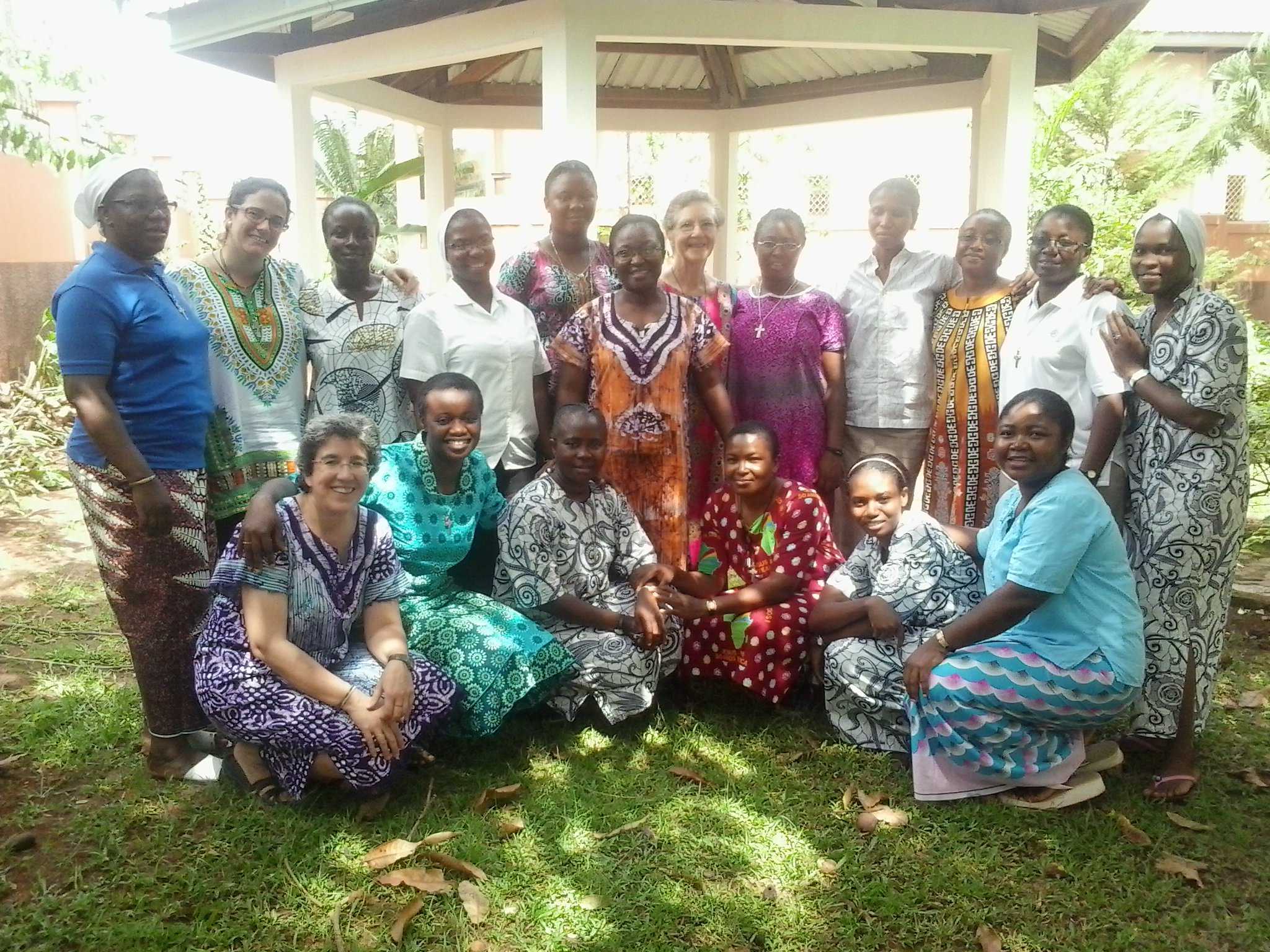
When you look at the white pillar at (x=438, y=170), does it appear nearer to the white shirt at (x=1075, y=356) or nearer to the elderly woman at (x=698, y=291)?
the elderly woman at (x=698, y=291)

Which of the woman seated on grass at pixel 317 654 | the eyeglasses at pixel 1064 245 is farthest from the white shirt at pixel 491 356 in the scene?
the eyeglasses at pixel 1064 245

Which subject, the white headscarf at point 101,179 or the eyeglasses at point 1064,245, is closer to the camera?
the white headscarf at point 101,179

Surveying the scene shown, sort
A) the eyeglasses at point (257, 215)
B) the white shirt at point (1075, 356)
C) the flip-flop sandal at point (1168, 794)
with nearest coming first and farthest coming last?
1. the flip-flop sandal at point (1168, 794)
2. the eyeglasses at point (257, 215)
3. the white shirt at point (1075, 356)

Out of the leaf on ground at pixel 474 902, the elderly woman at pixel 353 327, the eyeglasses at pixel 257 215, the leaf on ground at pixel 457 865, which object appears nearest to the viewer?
the leaf on ground at pixel 474 902

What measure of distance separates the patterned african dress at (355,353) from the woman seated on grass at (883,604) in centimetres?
179

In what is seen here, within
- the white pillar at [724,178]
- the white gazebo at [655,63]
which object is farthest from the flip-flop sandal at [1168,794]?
the white pillar at [724,178]

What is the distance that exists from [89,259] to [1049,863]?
3.32 meters

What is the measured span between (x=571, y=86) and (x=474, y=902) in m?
4.23

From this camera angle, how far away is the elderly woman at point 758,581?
3.79 m

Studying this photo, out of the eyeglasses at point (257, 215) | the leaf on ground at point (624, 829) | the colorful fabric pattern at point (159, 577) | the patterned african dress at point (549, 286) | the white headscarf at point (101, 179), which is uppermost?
the white headscarf at point (101, 179)

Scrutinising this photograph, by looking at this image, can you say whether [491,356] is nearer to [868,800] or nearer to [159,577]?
[159,577]

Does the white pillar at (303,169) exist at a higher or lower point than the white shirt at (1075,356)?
higher

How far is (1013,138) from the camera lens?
6004mm

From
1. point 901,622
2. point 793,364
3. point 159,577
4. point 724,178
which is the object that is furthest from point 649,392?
point 724,178
